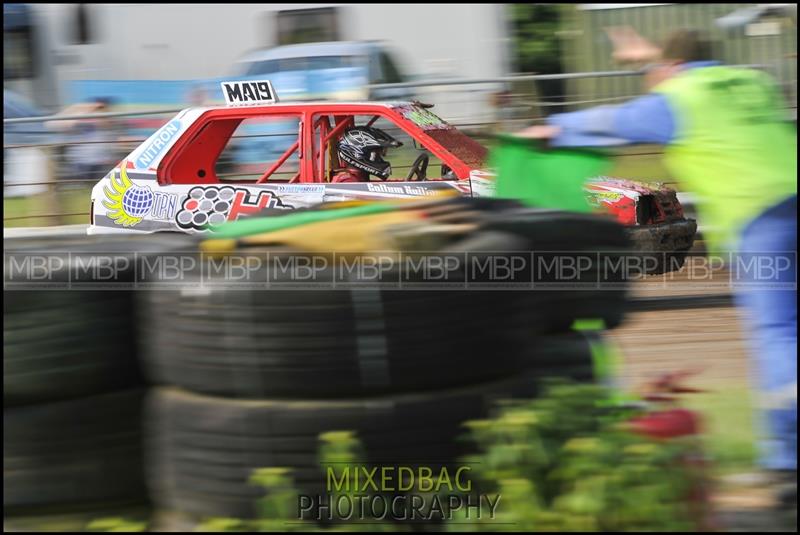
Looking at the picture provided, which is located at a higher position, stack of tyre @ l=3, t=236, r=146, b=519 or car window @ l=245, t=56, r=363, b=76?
car window @ l=245, t=56, r=363, b=76

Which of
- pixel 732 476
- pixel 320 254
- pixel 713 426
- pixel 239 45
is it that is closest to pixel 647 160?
pixel 713 426

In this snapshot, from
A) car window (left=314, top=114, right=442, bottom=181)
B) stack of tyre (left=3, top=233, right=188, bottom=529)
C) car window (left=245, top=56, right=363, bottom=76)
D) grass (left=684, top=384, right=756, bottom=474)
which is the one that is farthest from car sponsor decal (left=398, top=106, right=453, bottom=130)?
car window (left=245, top=56, right=363, bottom=76)

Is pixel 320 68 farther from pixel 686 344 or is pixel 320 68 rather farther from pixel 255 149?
pixel 686 344

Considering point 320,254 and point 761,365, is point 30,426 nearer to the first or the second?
point 320,254

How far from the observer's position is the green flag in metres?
4.14

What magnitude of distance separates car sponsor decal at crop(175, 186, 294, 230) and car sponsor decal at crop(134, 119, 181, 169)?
45 centimetres

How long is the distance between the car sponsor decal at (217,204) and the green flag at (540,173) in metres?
3.62

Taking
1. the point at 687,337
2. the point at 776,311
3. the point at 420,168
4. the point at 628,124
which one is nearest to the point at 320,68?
the point at 420,168

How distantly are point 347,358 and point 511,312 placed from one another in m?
0.54

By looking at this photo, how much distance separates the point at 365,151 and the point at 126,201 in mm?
1752

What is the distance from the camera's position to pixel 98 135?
9.91 metres

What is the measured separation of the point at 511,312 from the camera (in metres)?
3.43

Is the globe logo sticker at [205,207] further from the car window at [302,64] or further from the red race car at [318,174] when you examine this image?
the car window at [302,64]

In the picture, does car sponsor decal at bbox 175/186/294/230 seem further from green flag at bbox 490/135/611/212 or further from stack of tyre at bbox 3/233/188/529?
stack of tyre at bbox 3/233/188/529
